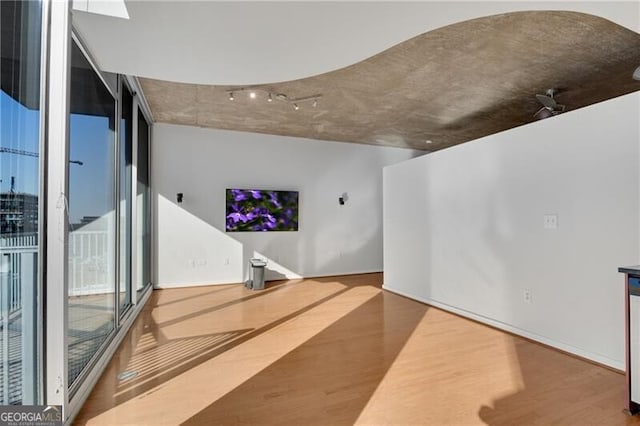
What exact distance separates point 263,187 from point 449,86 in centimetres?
399

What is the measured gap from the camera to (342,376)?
8.93 feet

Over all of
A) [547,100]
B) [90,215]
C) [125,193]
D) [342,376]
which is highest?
[547,100]

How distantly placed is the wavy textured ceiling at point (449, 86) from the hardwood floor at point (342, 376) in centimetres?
291

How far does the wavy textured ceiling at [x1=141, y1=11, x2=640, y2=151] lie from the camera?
3009 millimetres

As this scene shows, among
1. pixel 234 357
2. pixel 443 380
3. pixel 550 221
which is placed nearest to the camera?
pixel 443 380

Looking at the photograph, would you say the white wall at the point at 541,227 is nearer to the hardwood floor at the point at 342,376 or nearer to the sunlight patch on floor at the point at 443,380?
the hardwood floor at the point at 342,376

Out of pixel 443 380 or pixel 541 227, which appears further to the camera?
pixel 541 227

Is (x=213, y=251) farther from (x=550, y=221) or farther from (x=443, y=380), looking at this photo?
(x=550, y=221)

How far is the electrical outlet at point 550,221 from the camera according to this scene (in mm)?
3316

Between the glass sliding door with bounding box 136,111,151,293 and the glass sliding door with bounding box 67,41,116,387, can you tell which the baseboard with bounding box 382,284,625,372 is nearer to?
the glass sliding door with bounding box 67,41,116,387

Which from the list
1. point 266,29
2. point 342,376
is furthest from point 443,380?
point 266,29

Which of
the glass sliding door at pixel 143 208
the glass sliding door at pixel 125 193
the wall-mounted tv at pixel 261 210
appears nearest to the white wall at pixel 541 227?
the wall-mounted tv at pixel 261 210

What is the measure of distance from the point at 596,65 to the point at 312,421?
174 inches

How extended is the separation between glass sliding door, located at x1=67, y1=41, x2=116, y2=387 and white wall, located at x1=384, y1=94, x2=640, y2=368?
4088 mm
